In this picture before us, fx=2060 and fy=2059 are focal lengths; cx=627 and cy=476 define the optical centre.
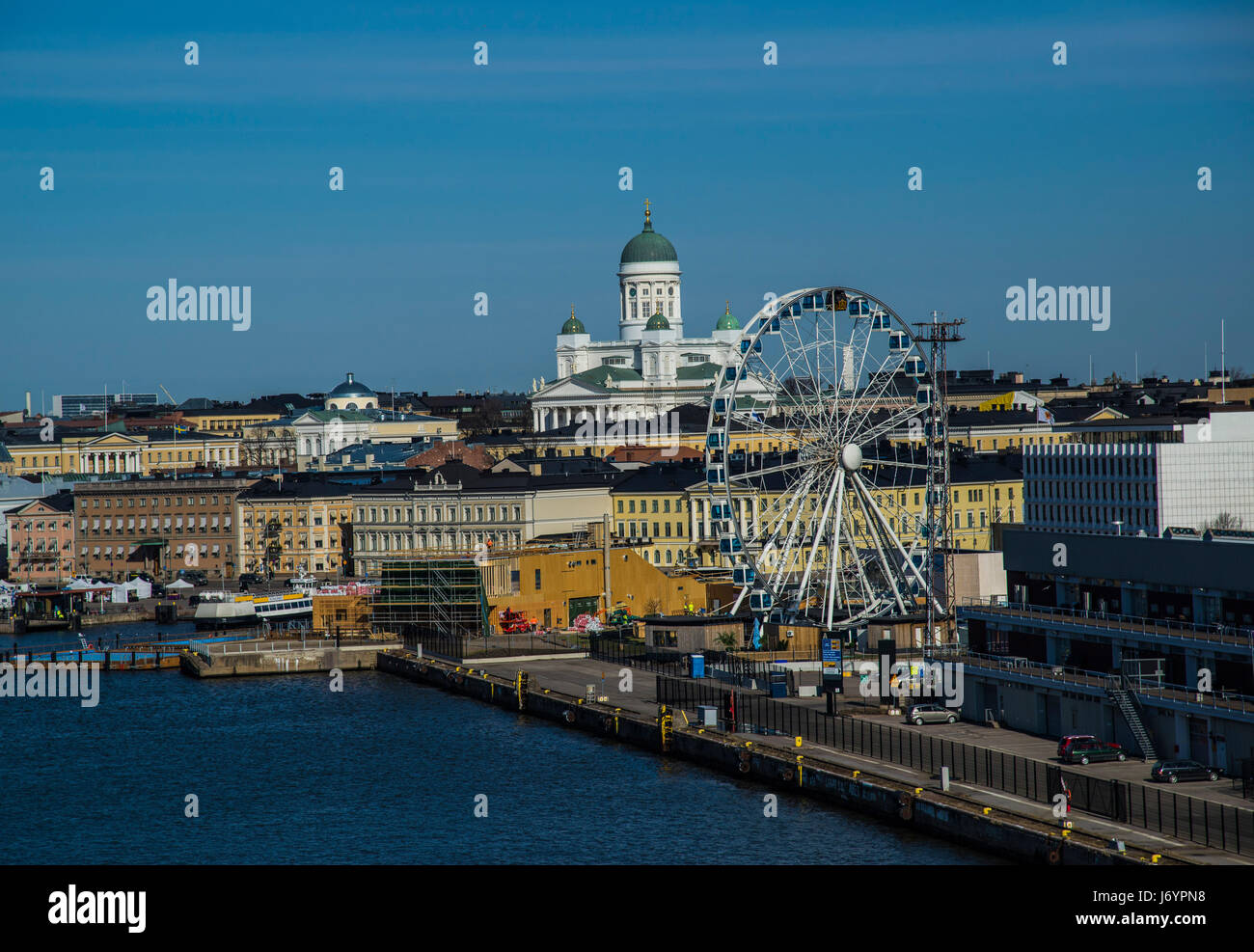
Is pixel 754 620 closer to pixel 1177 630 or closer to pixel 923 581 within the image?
pixel 923 581

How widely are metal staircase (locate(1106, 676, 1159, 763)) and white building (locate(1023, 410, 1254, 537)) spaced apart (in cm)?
563

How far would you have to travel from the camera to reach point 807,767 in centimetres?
3953

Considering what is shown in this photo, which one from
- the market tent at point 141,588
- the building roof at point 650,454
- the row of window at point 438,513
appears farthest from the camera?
the building roof at point 650,454

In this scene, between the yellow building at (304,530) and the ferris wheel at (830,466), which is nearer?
the ferris wheel at (830,466)

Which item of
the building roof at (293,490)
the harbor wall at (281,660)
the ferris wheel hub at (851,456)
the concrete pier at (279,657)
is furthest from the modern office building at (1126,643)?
the building roof at (293,490)

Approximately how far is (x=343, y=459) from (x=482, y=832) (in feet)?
303

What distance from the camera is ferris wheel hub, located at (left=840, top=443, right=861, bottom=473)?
57.5 m

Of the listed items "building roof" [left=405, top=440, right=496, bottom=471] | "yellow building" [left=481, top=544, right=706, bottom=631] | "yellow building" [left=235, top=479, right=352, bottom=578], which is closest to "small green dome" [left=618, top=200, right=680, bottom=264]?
"building roof" [left=405, top=440, right=496, bottom=471]

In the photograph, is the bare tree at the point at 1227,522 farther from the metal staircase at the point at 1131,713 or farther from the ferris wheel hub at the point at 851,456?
the metal staircase at the point at 1131,713

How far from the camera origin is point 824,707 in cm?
4703

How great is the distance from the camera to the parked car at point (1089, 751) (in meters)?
37.0

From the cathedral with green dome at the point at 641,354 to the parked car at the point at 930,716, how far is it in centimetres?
10633

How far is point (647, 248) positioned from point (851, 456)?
A: 110 metres

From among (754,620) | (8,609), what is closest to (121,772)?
(754,620)
